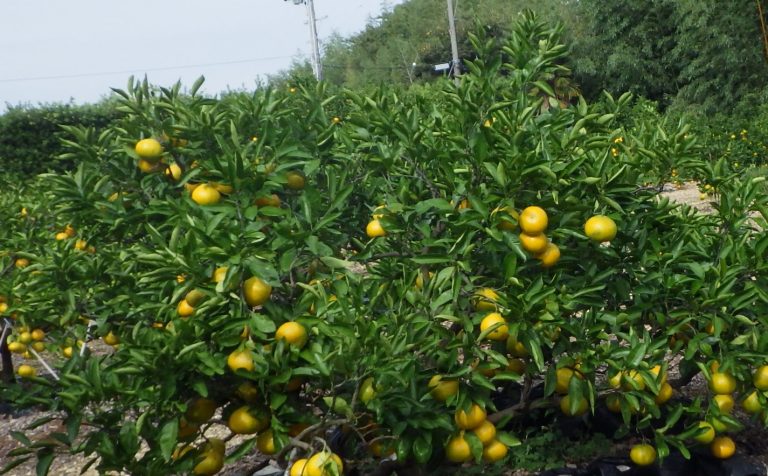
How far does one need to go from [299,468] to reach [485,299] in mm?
641

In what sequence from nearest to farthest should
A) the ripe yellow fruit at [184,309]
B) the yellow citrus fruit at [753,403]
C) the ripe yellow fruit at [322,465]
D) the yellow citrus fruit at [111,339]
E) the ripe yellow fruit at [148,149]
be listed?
the ripe yellow fruit at [322,465] → the ripe yellow fruit at [184,309] → the yellow citrus fruit at [753,403] → the ripe yellow fruit at [148,149] → the yellow citrus fruit at [111,339]

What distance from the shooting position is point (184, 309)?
6.12 ft

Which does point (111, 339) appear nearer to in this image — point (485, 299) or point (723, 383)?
point (485, 299)

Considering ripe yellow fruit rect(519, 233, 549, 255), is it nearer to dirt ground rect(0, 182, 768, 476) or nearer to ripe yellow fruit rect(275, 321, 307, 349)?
dirt ground rect(0, 182, 768, 476)

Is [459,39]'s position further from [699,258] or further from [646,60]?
[699,258]

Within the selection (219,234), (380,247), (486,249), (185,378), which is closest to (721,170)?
(486,249)

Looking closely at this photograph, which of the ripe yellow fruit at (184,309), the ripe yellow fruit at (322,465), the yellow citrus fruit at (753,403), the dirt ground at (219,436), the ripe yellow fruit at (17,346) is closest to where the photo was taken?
the ripe yellow fruit at (322,465)

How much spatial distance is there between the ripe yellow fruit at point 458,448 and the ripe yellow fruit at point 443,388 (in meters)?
0.12

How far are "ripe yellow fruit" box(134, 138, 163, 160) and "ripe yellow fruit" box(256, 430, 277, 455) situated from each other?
894 millimetres

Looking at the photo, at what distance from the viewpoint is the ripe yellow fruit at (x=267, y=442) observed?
1.88m

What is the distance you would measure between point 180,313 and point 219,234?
0.79ft

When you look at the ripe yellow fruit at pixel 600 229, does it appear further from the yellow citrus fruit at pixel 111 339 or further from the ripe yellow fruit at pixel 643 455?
the yellow citrus fruit at pixel 111 339

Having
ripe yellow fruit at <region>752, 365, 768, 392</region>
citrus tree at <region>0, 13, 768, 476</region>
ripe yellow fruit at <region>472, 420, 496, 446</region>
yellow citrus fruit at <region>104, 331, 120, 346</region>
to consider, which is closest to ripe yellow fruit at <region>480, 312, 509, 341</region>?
citrus tree at <region>0, 13, 768, 476</region>

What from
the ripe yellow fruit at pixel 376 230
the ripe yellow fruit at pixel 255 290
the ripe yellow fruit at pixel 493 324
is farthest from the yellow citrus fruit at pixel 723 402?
the ripe yellow fruit at pixel 255 290
